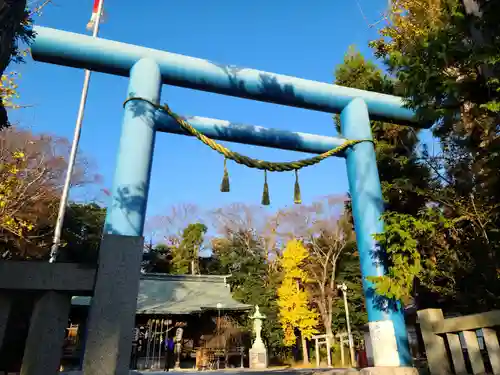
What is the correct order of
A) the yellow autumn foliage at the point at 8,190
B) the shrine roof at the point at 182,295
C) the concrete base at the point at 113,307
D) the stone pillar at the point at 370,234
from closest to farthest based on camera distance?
the concrete base at the point at 113,307 → the stone pillar at the point at 370,234 → the yellow autumn foliage at the point at 8,190 → the shrine roof at the point at 182,295

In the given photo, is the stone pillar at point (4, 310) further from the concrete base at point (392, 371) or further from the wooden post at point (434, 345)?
the concrete base at point (392, 371)

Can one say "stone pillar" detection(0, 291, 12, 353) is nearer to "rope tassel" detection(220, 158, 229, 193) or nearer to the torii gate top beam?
"rope tassel" detection(220, 158, 229, 193)

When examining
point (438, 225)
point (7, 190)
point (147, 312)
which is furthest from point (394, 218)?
point (147, 312)

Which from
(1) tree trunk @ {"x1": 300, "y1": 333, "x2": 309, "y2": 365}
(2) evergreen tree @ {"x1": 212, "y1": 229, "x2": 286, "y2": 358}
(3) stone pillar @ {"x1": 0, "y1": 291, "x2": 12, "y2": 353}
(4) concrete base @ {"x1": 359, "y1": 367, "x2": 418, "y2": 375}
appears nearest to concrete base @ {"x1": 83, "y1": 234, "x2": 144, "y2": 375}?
(3) stone pillar @ {"x1": 0, "y1": 291, "x2": 12, "y2": 353}

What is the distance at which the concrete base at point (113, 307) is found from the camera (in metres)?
2.11

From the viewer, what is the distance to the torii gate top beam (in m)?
5.65

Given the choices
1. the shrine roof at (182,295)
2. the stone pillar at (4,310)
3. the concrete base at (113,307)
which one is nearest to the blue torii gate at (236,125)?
the concrete base at (113,307)

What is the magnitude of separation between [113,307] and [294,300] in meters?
17.6

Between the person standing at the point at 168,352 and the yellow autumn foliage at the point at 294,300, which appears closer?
the person standing at the point at 168,352

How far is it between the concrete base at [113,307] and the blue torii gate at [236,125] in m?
2.67

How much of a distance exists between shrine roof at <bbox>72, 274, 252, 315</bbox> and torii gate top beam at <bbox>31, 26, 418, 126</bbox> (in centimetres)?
1050

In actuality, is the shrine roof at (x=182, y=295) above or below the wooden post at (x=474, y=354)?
above

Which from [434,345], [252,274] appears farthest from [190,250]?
[434,345]

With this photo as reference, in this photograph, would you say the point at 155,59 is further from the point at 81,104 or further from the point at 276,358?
the point at 276,358
